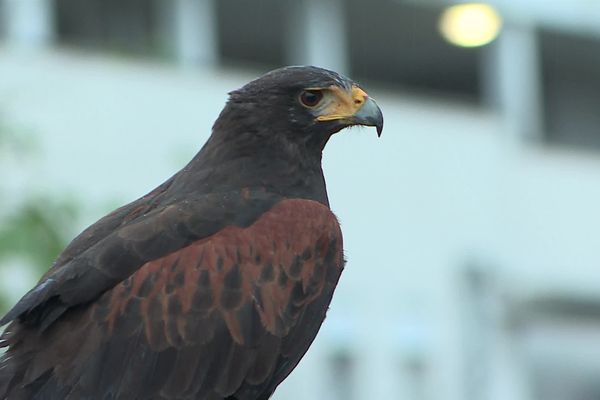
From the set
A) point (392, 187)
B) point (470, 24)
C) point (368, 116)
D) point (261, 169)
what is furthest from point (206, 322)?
point (470, 24)

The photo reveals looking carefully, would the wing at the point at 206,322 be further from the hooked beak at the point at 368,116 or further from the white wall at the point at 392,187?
the white wall at the point at 392,187

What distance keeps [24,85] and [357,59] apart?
27.4ft

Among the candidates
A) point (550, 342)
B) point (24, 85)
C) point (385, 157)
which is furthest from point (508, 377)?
point (24, 85)

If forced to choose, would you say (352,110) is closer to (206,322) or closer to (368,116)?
(368,116)

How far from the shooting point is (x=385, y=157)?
71.9 ft

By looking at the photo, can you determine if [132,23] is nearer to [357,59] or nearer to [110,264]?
[357,59]

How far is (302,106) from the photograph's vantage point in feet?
24.4

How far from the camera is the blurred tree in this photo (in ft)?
A: 40.1

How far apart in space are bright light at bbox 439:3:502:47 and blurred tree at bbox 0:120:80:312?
1094 centimetres

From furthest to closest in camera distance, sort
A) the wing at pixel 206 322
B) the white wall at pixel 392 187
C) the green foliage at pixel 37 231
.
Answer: the white wall at pixel 392 187 → the green foliage at pixel 37 231 → the wing at pixel 206 322

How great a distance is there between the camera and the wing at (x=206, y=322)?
6914 mm

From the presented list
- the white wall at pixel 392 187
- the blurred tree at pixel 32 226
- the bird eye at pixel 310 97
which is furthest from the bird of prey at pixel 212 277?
the white wall at pixel 392 187

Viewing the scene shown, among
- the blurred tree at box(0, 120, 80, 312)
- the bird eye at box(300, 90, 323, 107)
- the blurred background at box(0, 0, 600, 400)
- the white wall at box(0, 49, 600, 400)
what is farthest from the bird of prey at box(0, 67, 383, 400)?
the white wall at box(0, 49, 600, 400)

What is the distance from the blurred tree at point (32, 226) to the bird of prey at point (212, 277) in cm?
461
